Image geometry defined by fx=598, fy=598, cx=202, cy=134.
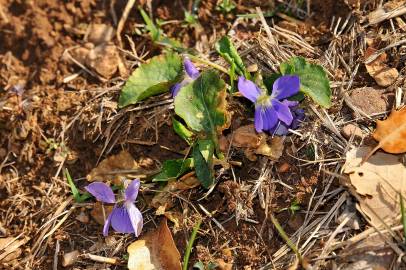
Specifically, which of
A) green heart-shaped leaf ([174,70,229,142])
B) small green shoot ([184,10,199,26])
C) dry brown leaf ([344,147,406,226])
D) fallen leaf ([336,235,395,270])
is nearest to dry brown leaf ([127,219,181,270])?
green heart-shaped leaf ([174,70,229,142])

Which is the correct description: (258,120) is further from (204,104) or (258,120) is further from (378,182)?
(378,182)

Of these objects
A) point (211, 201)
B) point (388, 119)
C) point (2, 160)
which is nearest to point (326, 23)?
point (388, 119)

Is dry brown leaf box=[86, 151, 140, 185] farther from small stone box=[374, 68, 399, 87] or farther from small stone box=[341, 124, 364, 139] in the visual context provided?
small stone box=[374, 68, 399, 87]

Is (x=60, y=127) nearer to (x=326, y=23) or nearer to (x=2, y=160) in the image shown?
(x=2, y=160)

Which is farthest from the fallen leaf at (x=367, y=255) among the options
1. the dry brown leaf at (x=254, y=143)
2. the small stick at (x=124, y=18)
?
the small stick at (x=124, y=18)

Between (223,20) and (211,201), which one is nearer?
(211,201)
